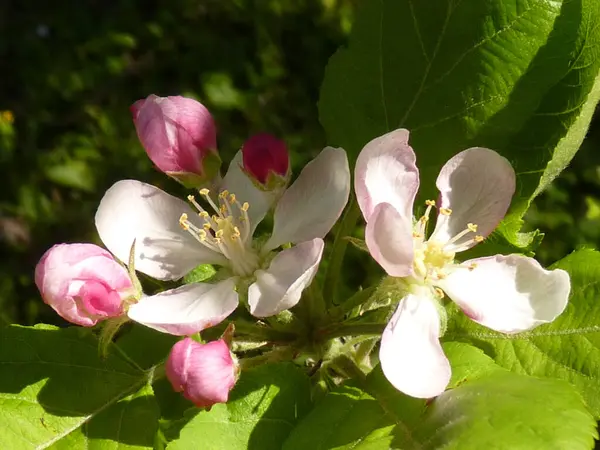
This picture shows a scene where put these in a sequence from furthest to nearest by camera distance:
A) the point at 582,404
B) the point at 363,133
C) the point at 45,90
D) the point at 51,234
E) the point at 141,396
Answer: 1. the point at 45,90
2. the point at 51,234
3. the point at 363,133
4. the point at 141,396
5. the point at 582,404

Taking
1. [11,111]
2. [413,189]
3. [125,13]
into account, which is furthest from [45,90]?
[413,189]

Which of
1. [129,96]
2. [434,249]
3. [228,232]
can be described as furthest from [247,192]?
[129,96]

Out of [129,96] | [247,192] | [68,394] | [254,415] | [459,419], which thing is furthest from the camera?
[129,96]

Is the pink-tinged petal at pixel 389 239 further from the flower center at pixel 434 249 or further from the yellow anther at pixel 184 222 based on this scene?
the yellow anther at pixel 184 222

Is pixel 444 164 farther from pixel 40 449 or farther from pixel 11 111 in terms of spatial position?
pixel 11 111

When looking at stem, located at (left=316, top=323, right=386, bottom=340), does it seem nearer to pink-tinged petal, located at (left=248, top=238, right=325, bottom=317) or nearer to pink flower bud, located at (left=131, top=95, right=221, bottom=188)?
pink-tinged petal, located at (left=248, top=238, right=325, bottom=317)

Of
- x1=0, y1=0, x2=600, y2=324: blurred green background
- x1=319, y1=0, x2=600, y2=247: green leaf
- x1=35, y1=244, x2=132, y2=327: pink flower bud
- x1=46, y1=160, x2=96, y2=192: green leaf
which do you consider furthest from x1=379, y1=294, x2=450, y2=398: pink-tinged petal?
x1=46, y1=160, x2=96, y2=192: green leaf

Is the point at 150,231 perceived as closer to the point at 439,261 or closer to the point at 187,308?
the point at 187,308
